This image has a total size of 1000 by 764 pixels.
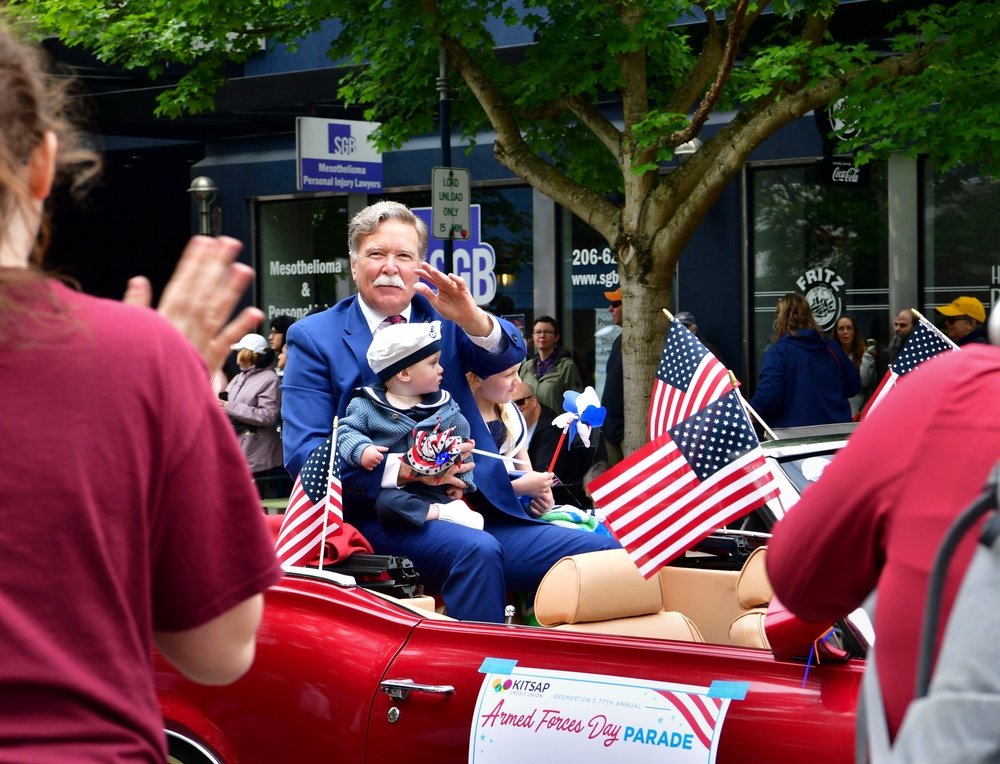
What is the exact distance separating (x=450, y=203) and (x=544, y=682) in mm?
8237

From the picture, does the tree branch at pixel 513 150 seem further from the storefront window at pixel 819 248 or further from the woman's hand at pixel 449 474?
the woman's hand at pixel 449 474

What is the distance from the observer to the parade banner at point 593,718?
3.18 m

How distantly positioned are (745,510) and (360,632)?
1.17 meters

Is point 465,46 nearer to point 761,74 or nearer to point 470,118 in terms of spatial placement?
point 470,118

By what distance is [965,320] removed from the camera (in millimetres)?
10312

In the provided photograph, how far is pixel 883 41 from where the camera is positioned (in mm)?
12891

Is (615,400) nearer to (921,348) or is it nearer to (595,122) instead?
(595,122)

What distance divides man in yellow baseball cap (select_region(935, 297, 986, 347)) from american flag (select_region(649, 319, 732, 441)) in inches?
256

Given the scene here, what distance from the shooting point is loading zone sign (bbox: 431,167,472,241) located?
11141mm

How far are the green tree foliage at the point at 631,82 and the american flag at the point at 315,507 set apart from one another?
5683 mm

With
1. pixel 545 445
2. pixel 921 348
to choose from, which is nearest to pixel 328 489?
pixel 921 348

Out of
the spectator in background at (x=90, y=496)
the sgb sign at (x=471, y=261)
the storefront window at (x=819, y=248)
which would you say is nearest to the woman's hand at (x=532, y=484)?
the spectator in background at (x=90, y=496)

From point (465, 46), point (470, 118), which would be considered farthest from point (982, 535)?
point (470, 118)

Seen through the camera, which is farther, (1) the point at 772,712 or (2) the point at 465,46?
(2) the point at 465,46
